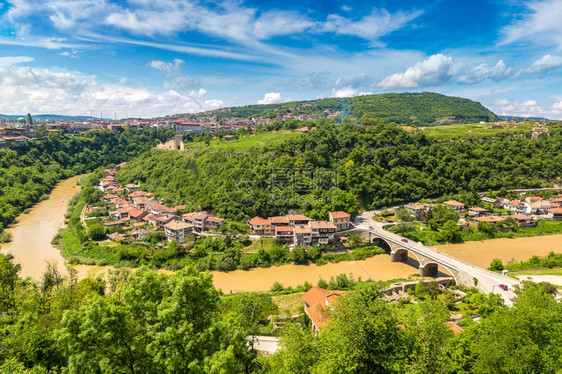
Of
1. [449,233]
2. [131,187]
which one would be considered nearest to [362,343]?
[449,233]

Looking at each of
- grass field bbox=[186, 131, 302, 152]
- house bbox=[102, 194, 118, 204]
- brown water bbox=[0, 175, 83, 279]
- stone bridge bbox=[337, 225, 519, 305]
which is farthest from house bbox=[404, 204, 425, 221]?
house bbox=[102, 194, 118, 204]

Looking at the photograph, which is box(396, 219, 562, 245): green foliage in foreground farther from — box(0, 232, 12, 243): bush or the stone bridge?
box(0, 232, 12, 243): bush

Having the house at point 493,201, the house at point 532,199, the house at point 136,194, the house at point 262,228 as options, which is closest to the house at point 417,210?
the house at point 493,201

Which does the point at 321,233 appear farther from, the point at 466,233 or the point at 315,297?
the point at 466,233

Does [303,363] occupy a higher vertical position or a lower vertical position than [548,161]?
lower

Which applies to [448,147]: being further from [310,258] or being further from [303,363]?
[303,363]

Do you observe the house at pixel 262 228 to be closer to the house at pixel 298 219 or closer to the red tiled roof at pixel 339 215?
the house at pixel 298 219

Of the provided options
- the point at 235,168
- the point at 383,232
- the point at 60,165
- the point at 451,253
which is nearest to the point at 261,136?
the point at 235,168
